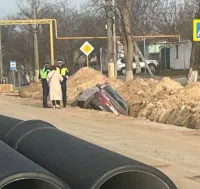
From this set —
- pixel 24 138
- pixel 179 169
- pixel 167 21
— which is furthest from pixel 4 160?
pixel 167 21

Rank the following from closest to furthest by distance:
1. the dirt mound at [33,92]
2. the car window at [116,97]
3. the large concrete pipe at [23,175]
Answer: the large concrete pipe at [23,175], the car window at [116,97], the dirt mound at [33,92]

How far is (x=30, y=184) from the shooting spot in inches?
166

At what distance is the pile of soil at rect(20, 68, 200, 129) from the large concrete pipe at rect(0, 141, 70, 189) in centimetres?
992

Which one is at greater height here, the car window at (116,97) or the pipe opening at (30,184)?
the pipe opening at (30,184)

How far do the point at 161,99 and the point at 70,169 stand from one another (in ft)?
45.8

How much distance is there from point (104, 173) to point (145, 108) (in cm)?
1404

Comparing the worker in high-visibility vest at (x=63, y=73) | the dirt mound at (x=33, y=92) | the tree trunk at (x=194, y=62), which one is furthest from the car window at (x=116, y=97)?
the dirt mound at (x=33, y=92)

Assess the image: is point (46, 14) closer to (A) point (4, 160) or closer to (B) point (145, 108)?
(B) point (145, 108)

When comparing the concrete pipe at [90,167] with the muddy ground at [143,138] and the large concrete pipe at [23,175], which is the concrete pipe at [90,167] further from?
the muddy ground at [143,138]

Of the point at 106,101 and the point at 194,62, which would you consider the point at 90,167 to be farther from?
the point at 194,62

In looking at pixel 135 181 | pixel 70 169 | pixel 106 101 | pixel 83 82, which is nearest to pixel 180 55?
pixel 83 82

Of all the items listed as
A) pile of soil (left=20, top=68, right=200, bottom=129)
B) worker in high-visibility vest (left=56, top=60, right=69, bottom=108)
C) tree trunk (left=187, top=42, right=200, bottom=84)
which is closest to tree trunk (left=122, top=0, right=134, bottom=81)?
pile of soil (left=20, top=68, right=200, bottom=129)

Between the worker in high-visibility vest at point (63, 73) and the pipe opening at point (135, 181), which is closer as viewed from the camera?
the pipe opening at point (135, 181)

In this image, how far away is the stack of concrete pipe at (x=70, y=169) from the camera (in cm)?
376
